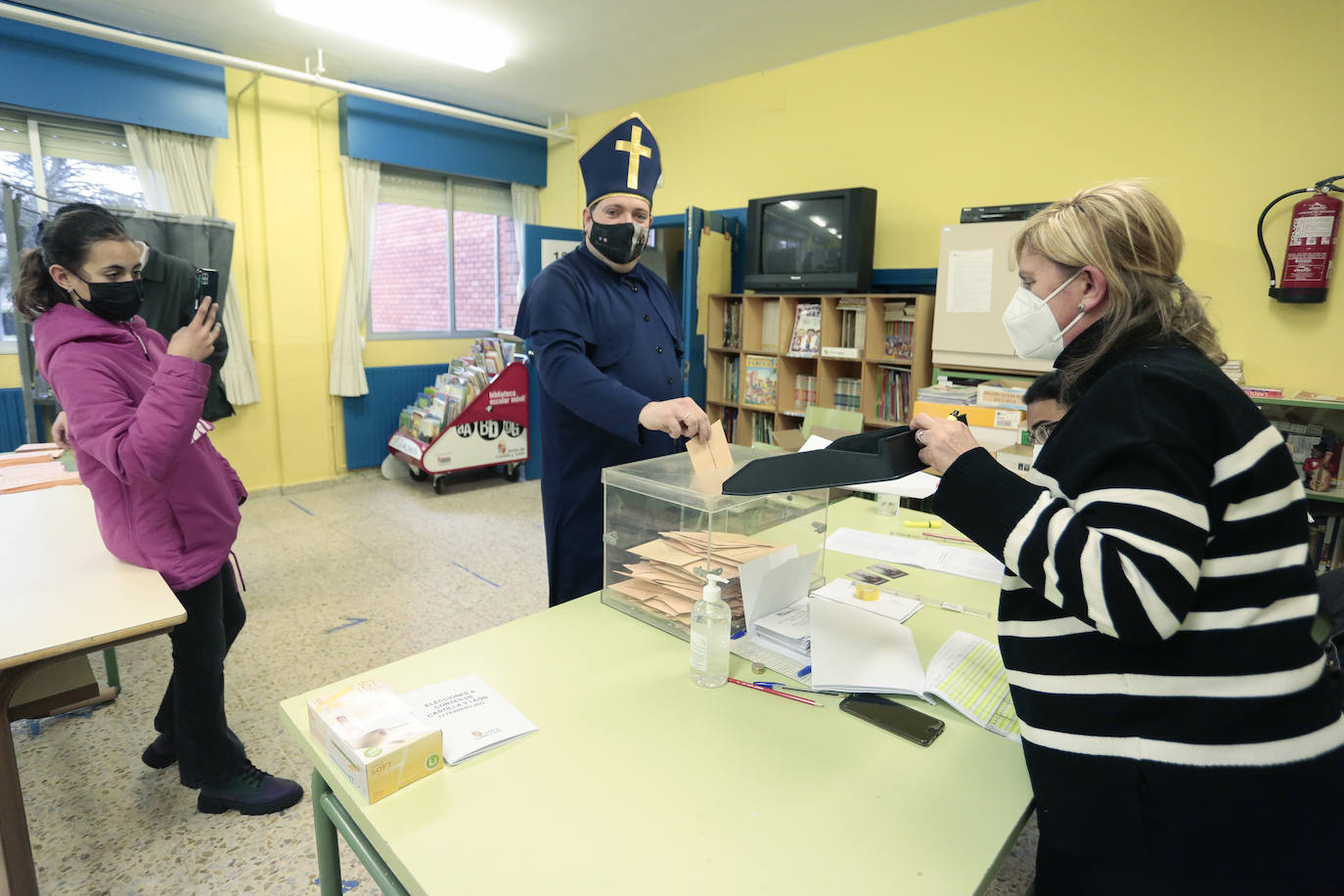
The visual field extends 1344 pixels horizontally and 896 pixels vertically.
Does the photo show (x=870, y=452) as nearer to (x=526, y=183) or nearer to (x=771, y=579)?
(x=771, y=579)

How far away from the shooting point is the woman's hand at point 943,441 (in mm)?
991

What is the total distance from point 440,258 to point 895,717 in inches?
231

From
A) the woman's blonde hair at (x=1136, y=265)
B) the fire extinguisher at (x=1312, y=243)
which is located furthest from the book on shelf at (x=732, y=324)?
the woman's blonde hair at (x=1136, y=265)

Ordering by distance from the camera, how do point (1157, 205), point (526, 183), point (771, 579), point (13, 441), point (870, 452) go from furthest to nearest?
1. point (526, 183)
2. point (13, 441)
3. point (771, 579)
4. point (870, 452)
5. point (1157, 205)

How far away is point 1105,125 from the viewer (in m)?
3.44

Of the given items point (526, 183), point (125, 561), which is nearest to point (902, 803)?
point (125, 561)

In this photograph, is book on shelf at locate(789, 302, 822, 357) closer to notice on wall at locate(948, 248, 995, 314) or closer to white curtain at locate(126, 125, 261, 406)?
notice on wall at locate(948, 248, 995, 314)

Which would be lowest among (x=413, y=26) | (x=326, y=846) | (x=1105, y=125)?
(x=326, y=846)

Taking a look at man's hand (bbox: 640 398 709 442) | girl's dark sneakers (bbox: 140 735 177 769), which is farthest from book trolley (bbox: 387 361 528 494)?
man's hand (bbox: 640 398 709 442)

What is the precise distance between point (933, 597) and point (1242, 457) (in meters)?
0.87

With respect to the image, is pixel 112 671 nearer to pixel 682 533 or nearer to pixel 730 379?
pixel 682 533

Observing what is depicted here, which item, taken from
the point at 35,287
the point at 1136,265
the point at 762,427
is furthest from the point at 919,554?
the point at 762,427

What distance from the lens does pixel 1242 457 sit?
2.65 ft

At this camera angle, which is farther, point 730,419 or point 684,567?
point 730,419
